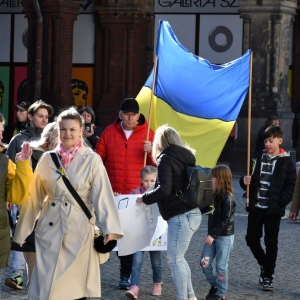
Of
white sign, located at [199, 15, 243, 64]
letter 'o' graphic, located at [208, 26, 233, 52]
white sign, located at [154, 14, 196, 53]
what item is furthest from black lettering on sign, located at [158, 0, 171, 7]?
letter 'o' graphic, located at [208, 26, 233, 52]

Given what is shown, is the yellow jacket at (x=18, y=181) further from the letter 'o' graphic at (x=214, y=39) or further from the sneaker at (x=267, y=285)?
the letter 'o' graphic at (x=214, y=39)

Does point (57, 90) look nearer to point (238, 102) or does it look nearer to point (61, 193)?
point (238, 102)

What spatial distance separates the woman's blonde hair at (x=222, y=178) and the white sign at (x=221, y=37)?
17.7 meters

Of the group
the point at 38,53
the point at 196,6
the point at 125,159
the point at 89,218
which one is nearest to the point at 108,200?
the point at 89,218

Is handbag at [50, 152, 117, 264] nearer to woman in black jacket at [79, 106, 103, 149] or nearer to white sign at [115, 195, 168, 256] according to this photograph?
white sign at [115, 195, 168, 256]

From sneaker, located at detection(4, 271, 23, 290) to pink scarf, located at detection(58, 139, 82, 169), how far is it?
2.58 m

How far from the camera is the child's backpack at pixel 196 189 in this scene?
8.15m

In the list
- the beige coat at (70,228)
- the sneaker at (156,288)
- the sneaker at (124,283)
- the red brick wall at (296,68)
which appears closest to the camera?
the beige coat at (70,228)

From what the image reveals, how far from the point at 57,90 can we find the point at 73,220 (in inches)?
739

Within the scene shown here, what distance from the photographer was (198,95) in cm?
1023

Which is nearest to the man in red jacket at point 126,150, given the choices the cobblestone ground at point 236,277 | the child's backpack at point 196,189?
the cobblestone ground at point 236,277

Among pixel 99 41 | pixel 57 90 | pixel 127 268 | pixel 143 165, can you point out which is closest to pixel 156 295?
pixel 127 268

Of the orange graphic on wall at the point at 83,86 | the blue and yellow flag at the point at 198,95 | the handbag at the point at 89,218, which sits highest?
the orange graphic on wall at the point at 83,86

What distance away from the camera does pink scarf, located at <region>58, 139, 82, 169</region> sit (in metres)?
7.00
